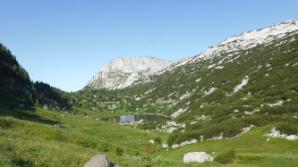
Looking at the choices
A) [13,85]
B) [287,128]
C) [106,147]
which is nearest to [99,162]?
[106,147]

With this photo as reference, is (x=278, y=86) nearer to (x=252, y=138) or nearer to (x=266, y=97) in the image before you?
(x=266, y=97)

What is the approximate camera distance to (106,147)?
167 feet

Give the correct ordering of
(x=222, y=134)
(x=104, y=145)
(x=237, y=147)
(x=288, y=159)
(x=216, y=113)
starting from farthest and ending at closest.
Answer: (x=216, y=113), (x=222, y=134), (x=237, y=147), (x=104, y=145), (x=288, y=159)

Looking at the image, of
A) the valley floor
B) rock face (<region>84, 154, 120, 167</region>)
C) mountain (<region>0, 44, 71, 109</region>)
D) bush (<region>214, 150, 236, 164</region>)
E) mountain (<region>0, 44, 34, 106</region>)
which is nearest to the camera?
rock face (<region>84, 154, 120, 167</region>)

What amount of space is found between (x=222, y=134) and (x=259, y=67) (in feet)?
317

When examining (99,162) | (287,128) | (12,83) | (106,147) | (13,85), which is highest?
(12,83)

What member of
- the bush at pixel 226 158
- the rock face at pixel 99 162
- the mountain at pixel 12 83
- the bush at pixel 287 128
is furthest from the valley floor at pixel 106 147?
the mountain at pixel 12 83

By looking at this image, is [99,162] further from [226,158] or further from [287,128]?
[287,128]

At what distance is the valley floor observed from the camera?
25031 millimetres

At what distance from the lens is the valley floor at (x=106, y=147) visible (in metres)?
25.0

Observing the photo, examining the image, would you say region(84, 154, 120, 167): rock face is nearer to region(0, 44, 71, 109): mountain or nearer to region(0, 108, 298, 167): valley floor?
region(0, 108, 298, 167): valley floor

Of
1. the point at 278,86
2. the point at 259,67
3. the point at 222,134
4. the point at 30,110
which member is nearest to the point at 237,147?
the point at 222,134

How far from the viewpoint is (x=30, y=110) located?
10444 cm

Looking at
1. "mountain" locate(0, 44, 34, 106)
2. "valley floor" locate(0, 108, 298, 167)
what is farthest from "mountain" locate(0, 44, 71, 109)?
"valley floor" locate(0, 108, 298, 167)
